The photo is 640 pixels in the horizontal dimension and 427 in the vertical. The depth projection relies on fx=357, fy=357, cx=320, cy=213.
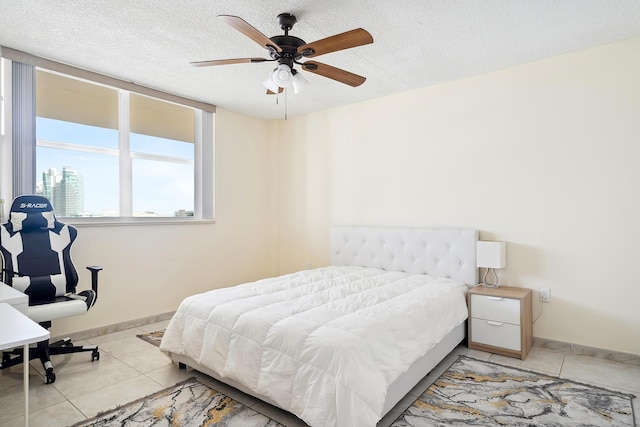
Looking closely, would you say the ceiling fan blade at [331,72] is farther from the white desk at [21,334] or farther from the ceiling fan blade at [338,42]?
the white desk at [21,334]

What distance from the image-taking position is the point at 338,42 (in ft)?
7.16

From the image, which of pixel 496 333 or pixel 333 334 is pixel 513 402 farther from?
pixel 333 334

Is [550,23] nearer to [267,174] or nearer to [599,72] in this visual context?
[599,72]

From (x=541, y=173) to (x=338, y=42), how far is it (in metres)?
2.31

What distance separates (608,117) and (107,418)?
4.29 meters

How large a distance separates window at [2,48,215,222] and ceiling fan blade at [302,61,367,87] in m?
2.34

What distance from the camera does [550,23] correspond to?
2609mm

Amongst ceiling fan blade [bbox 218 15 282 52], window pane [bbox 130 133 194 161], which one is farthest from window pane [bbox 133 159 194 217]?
ceiling fan blade [bbox 218 15 282 52]

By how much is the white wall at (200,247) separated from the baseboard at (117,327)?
0.04 m

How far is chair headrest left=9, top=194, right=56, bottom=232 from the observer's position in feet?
9.45

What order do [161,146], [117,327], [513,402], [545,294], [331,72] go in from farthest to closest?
[161,146] → [117,327] → [545,294] → [331,72] → [513,402]

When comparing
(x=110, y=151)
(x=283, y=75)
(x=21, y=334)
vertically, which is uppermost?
(x=283, y=75)

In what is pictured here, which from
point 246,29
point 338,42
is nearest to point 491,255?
point 338,42

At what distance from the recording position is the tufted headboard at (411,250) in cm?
354
